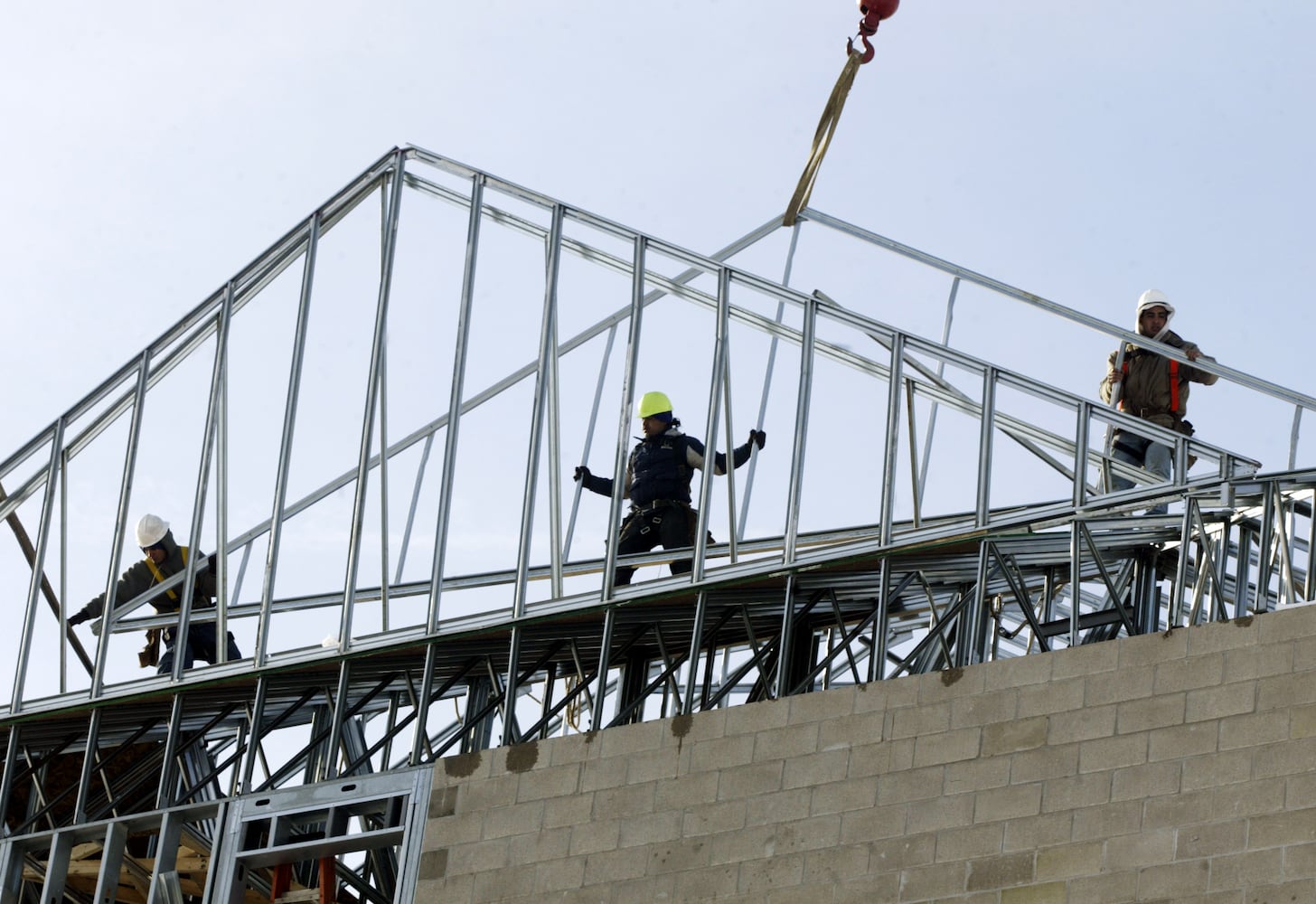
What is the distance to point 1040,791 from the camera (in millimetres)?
13492

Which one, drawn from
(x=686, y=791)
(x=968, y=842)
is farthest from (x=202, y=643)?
(x=968, y=842)

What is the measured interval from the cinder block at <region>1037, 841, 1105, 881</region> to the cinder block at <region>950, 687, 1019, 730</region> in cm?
92

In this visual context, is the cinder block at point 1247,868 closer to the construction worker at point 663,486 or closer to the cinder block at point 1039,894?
the cinder block at point 1039,894

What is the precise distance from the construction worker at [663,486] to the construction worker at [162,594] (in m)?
3.71

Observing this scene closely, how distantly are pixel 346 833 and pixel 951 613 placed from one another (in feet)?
15.0

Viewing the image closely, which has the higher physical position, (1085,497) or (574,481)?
(574,481)

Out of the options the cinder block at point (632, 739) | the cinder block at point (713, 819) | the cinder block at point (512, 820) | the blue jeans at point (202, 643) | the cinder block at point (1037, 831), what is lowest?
the cinder block at point (1037, 831)

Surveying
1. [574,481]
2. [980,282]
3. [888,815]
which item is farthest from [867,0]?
[888,815]

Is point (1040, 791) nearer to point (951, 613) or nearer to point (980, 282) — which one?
point (951, 613)

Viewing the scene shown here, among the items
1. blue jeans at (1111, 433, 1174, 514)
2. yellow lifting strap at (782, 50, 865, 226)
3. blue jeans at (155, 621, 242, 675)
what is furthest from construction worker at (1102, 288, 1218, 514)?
blue jeans at (155, 621, 242, 675)

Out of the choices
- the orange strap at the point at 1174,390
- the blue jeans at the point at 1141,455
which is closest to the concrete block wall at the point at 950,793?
the blue jeans at the point at 1141,455

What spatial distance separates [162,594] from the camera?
64.0ft

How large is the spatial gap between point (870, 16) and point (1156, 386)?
11.5ft

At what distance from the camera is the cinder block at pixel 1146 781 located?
42.8 feet
